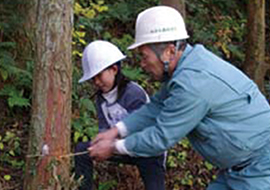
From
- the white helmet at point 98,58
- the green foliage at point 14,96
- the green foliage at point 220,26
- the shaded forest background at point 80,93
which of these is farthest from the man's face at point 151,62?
the green foliage at point 220,26

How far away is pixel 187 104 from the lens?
290 centimetres

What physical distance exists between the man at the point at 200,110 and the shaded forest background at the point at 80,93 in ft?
7.47

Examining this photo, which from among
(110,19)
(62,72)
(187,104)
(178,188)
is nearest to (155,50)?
(187,104)

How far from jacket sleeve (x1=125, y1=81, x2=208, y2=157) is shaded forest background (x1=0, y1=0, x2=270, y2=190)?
88.3 inches

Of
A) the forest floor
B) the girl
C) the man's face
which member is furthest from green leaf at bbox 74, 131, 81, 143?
the man's face

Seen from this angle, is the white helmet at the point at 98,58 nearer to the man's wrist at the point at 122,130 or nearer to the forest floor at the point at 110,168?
the man's wrist at the point at 122,130

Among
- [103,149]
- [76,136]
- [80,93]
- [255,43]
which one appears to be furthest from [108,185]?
[255,43]

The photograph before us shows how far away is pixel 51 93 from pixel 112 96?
48 cm

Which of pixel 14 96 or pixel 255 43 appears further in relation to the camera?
pixel 255 43

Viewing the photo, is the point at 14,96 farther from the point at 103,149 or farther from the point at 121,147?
the point at 121,147

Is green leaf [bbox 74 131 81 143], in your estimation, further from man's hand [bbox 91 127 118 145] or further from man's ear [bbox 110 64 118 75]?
man's hand [bbox 91 127 118 145]

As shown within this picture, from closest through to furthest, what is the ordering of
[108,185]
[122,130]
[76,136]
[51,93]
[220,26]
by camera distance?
[122,130] < [51,93] < [108,185] < [76,136] < [220,26]

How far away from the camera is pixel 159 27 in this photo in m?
3.06

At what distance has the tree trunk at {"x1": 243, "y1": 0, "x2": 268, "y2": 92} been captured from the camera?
8.05m
